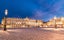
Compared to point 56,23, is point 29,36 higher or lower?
lower

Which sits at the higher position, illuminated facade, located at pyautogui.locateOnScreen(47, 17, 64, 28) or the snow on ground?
illuminated facade, located at pyautogui.locateOnScreen(47, 17, 64, 28)

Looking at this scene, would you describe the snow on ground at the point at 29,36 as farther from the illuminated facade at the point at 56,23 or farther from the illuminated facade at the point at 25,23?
the illuminated facade at the point at 56,23

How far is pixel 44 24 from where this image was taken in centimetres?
3472

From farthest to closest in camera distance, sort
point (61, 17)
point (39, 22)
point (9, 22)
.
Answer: point (9, 22) → point (61, 17) → point (39, 22)

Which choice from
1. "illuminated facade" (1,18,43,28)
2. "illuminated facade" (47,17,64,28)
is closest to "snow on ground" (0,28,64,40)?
"illuminated facade" (1,18,43,28)

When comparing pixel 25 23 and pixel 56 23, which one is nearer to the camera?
pixel 56 23

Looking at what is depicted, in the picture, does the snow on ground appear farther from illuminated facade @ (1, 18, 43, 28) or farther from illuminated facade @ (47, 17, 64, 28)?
illuminated facade @ (47, 17, 64, 28)

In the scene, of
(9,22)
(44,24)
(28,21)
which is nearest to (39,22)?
(44,24)

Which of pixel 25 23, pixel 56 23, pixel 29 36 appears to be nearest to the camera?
pixel 29 36

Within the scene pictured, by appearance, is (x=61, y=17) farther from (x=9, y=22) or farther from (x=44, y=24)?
(x=9, y=22)

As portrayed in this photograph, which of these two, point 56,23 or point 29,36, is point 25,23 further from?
point 29,36

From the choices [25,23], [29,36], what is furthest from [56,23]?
[29,36]

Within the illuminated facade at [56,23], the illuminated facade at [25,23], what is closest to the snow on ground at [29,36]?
the illuminated facade at [25,23]

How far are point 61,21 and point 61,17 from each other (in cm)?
97
